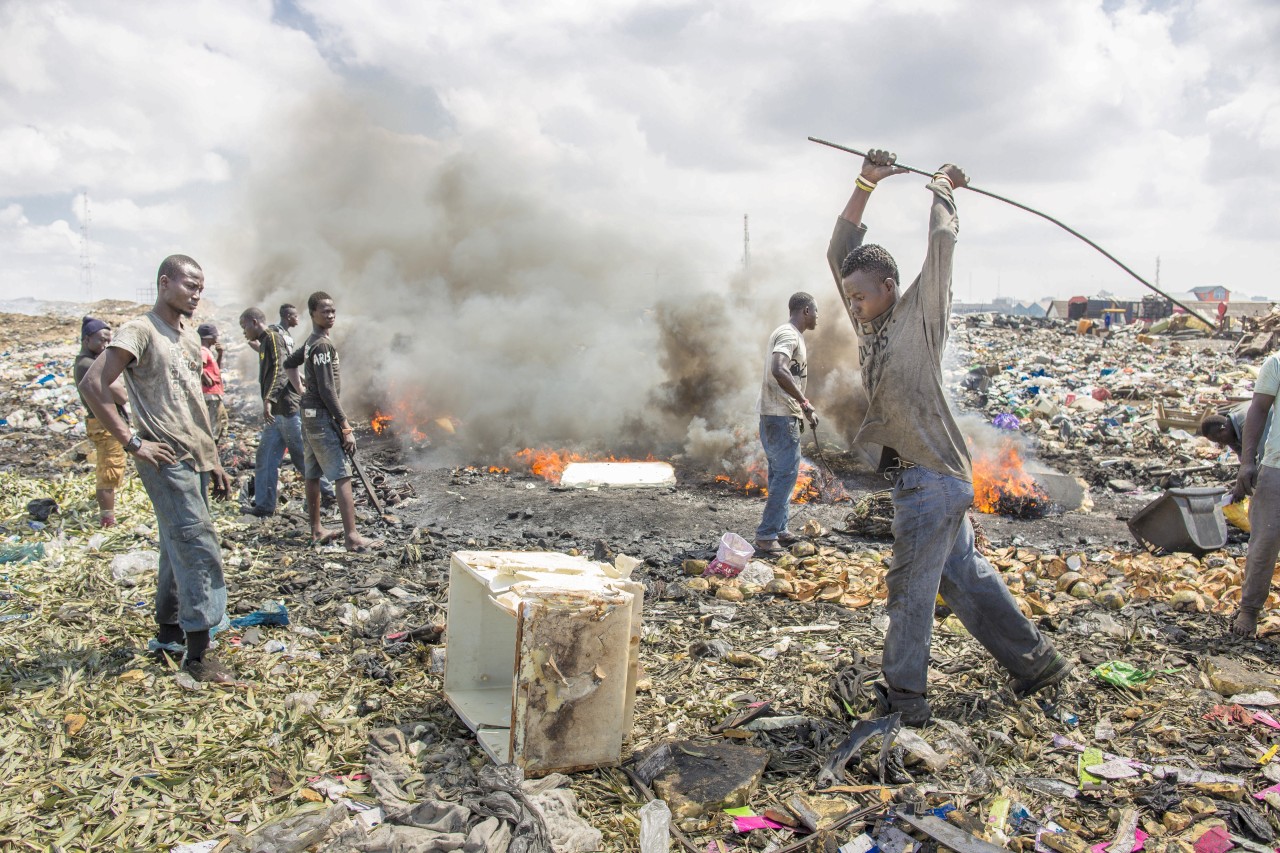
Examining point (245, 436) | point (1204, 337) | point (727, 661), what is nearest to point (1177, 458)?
point (727, 661)

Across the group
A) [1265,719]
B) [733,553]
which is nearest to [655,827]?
[1265,719]

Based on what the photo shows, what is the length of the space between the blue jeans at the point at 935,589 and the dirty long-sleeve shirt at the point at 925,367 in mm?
97

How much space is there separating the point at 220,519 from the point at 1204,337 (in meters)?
27.0

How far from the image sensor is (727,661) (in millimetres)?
3754

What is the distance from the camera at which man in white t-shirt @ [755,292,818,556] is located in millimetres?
5707

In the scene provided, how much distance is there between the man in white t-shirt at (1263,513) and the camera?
13.0 feet

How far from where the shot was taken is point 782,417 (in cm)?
574

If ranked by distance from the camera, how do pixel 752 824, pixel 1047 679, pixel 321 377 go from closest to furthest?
1. pixel 752 824
2. pixel 1047 679
3. pixel 321 377

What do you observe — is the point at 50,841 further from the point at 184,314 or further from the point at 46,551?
the point at 46,551

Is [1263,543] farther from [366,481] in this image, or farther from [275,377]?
[275,377]

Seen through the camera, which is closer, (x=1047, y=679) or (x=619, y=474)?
(x=1047, y=679)

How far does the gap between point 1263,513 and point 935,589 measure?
234 cm

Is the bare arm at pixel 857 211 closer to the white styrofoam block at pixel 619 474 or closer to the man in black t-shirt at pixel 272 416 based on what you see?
the man in black t-shirt at pixel 272 416

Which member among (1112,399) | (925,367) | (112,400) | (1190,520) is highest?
(1112,399)
